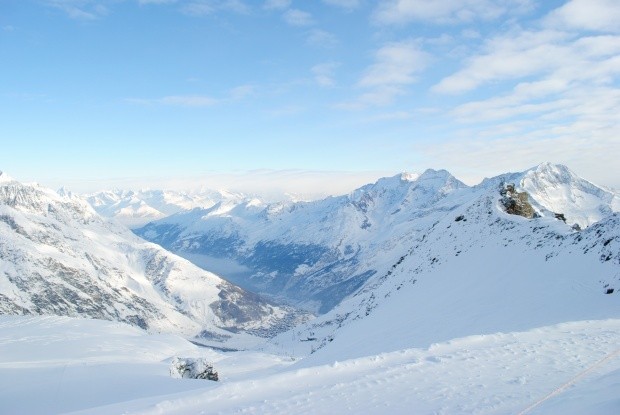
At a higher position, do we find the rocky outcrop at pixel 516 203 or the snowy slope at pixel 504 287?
the rocky outcrop at pixel 516 203

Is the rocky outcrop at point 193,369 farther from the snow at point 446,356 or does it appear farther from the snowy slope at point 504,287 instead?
the snowy slope at point 504,287

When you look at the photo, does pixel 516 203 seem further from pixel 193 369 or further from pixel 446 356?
pixel 446 356

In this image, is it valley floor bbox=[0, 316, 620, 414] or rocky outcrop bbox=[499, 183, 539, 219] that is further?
rocky outcrop bbox=[499, 183, 539, 219]

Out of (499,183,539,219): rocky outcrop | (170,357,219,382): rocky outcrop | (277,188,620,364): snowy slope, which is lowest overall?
(170,357,219,382): rocky outcrop

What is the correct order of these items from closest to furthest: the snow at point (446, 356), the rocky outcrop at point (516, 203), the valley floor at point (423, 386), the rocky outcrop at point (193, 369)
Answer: the valley floor at point (423, 386) < the snow at point (446, 356) < the rocky outcrop at point (193, 369) < the rocky outcrop at point (516, 203)

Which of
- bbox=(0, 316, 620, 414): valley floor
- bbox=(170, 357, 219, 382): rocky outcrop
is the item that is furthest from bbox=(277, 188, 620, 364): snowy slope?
bbox=(170, 357, 219, 382): rocky outcrop

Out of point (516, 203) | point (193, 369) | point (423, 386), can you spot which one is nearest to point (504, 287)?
point (193, 369)

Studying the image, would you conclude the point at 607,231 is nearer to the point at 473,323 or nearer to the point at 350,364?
the point at 473,323

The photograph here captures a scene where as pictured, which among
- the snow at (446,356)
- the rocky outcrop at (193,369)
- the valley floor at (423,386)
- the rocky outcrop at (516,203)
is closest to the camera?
the valley floor at (423,386)

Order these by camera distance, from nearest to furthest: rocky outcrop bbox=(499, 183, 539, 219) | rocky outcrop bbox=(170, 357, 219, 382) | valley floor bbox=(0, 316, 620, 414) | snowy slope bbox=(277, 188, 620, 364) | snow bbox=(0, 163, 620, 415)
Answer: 1. valley floor bbox=(0, 316, 620, 414)
2. snow bbox=(0, 163, 620, 415)
3. snowy slope bbox=(277, 188, 620, 364)
4. rocky outcrop bbox=(170, 357, 219, 382)
5. rocky outcrop bbox=(499, 183, 539, 219)

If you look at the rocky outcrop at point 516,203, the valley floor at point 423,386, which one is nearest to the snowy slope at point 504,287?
the valley floor at point 423,386

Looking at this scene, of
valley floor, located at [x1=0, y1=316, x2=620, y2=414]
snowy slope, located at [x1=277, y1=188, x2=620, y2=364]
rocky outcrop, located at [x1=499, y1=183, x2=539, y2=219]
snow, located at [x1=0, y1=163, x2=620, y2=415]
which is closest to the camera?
valley floor, located at [x1=0, y1=316, x2=620, y2=414]

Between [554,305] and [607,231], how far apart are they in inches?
698

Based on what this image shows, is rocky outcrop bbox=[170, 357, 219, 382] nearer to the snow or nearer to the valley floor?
the snow
